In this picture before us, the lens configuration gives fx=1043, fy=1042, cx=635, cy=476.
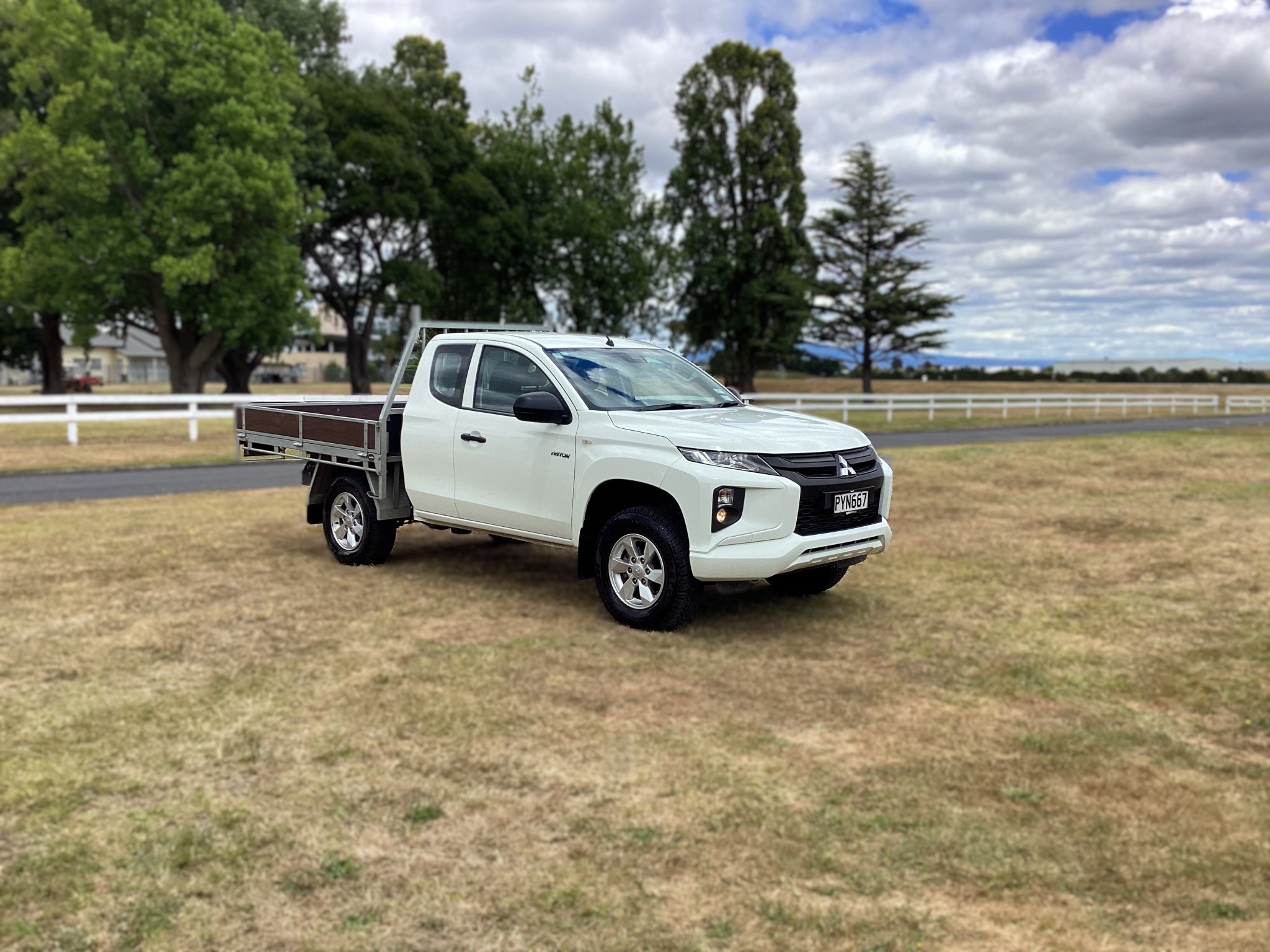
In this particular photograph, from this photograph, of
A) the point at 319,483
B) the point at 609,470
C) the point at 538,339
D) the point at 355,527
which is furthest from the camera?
the point at 319,483

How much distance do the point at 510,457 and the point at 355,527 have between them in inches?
82.1

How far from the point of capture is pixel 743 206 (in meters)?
54.2

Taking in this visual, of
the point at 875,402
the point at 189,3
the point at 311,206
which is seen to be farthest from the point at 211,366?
the point at 875,402

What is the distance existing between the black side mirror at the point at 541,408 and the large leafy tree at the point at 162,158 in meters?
28.4

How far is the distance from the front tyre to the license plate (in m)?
1.03

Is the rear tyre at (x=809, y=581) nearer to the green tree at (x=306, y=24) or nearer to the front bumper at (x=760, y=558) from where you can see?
the front bumper at (x=760, y=558)

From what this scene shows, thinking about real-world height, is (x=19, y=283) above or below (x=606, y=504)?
above

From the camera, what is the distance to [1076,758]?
4801 mm

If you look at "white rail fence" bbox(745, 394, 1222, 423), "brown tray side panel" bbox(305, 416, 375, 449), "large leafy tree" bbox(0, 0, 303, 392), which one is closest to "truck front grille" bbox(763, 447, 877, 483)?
"brown tray side panel" bbox(305, 416, 375, 449)

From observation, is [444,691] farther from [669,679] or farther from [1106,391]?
[1106,391]

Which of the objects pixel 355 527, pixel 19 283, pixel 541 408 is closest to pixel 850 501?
pixel 541 408

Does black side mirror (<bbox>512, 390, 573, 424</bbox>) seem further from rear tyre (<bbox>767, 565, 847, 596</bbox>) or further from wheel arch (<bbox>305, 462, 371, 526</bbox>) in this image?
wheel arch (<bbox>305, 462, 371, 526</bbox>)

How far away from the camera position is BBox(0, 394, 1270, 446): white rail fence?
2222cm

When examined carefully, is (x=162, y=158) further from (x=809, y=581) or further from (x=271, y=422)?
(x=809, y=581)
